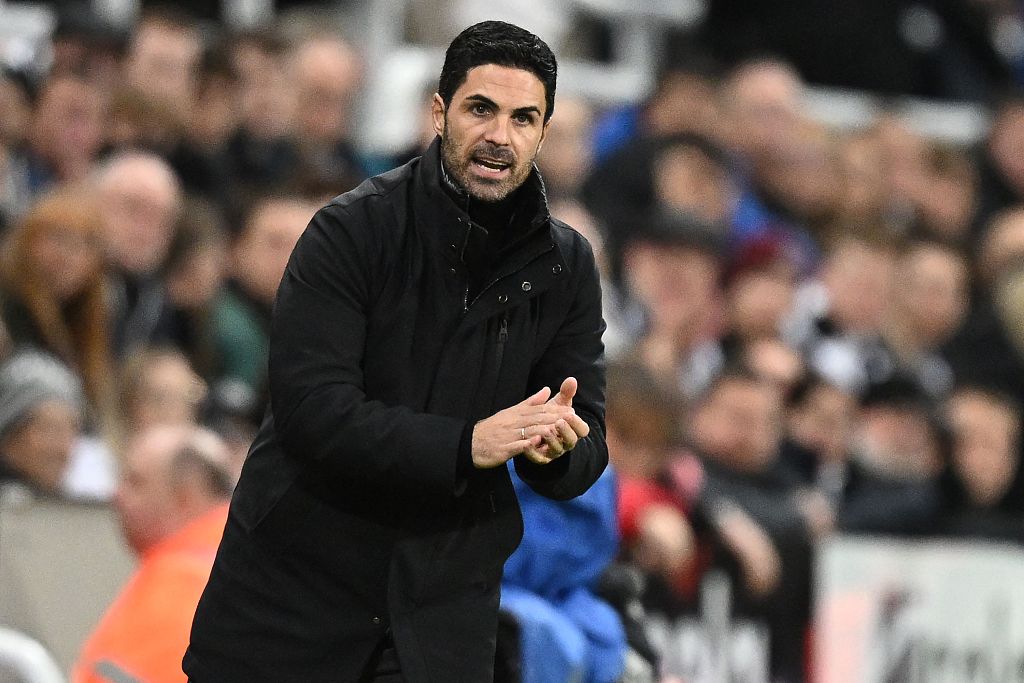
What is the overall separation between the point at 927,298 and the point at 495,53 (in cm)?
687

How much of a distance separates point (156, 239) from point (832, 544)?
115 inches

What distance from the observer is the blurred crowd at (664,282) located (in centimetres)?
639

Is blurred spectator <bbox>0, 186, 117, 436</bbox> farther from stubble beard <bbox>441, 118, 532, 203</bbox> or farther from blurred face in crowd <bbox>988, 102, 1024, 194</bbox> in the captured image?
blurred face in crowd <bbox>988, 102, 1024, 194</bbox>

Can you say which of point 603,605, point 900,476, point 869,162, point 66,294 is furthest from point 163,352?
point 869,162

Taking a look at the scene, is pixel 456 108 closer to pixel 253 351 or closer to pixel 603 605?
pixel 603 605

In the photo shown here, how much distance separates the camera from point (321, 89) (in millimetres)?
8344

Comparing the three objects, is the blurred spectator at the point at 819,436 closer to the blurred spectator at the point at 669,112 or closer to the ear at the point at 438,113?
the blurred spectator at the point at 669,112

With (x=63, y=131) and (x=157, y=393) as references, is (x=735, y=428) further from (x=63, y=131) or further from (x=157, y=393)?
(x=63, y=131)

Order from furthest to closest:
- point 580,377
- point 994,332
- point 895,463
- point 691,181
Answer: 1. point 994,332
2. point 691,181
3. point 895,463
4. point 580,377

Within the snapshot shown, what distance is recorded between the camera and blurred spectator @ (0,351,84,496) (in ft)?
19.5

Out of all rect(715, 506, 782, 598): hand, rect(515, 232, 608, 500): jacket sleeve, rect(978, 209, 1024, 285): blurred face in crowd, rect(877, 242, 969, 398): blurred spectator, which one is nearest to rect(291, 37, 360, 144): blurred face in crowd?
rect(715, 506, 782, 598): hand

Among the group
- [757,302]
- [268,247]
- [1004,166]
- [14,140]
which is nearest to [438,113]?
[268,247]

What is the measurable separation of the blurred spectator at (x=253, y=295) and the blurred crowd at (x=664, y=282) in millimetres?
12

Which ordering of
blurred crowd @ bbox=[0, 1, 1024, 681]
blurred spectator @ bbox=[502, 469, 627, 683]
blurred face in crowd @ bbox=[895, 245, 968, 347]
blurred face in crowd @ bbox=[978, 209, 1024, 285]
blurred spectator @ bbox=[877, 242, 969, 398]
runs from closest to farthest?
1. blurred spectator @ bbox=[502, 469, 627, 683]
2. blurred crowd @ bbox=[0, 1, 1024, 681]
3. blurred spectator @ bbox=[877, 242, 969, 398]
4. blurred face in crowd @ bbox=[895, 245, 968, 347]
5. blurred face in crowd @ bbox=[978, 209, 1024, 285]
